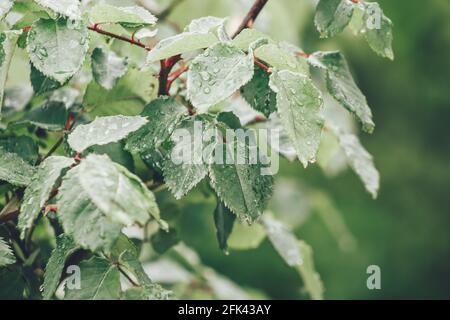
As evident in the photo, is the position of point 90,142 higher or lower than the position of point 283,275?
higher

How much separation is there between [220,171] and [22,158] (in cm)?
23

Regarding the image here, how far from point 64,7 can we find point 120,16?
58 mm

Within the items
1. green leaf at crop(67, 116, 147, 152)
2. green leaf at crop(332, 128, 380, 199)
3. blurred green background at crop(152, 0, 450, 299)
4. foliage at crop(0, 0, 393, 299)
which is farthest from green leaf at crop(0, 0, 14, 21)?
blurred green background at crop(152, 0, 450, 299)

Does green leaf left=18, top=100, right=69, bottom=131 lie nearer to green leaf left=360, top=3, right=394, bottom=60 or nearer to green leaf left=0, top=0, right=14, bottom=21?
green leaf left=0, top=0, right=14, bottom=21

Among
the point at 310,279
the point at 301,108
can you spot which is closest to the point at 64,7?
the point at 301,108

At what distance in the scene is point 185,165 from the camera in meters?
0.59

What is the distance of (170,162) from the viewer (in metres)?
0.61

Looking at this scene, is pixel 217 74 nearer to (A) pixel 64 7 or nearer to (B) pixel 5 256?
(A) pixel 64 7

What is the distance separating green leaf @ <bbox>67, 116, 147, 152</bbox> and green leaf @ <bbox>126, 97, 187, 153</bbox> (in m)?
0.03

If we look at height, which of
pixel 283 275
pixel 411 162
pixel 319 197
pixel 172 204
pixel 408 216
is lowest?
pixel 283 275

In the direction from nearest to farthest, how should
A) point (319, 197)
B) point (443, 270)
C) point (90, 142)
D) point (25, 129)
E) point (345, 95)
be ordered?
point (90, 142)
point (345, 95)
point (25, 129)
point (319, 197)
point (443, 270)

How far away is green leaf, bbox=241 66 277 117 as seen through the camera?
0.66 m
